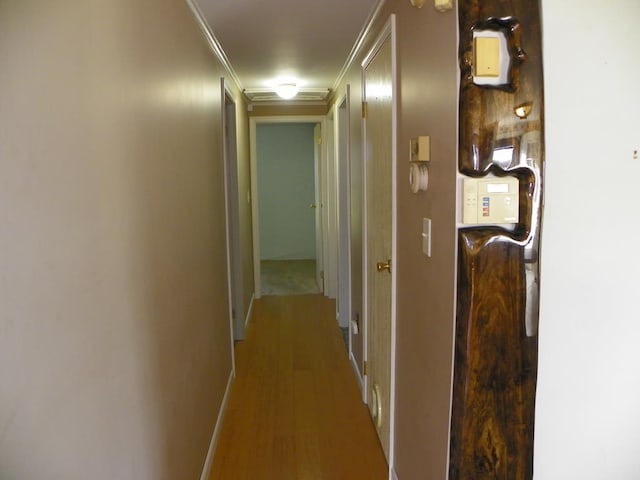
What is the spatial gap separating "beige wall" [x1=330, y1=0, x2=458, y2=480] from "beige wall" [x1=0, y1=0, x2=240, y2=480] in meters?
0.88

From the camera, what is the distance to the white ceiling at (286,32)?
7.09 feet

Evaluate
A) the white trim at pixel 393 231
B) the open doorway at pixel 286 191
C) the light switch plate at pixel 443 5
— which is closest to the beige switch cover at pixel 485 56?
the light switch plate at pixel 443 5

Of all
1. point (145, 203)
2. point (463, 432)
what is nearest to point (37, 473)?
point (145, 203)

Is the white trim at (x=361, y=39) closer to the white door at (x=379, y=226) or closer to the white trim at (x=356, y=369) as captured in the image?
the white door at (x=379, y=226)

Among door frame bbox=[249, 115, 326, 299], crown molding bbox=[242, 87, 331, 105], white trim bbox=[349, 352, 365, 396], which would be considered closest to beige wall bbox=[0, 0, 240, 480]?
A: white trim bbox=[349, 352, 365, 396]

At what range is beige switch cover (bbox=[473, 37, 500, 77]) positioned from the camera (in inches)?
45.2

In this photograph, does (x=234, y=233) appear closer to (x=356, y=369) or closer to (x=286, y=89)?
(x=286, y=89)

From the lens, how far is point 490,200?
3.86 feet

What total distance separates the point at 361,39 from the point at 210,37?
33.9 inches

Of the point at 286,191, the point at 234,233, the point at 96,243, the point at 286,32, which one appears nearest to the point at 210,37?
the point at 286,32

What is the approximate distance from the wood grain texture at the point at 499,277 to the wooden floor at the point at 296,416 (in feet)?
3.25

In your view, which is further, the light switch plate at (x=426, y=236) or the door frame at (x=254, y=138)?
the door frame at (x=254, y=138)

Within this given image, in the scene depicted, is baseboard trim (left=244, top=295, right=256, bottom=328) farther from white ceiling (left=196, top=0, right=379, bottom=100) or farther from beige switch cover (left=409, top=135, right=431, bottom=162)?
beige switch cover (left=409, top=135, right=431, bottom=162)

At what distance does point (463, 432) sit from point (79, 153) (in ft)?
3.94
